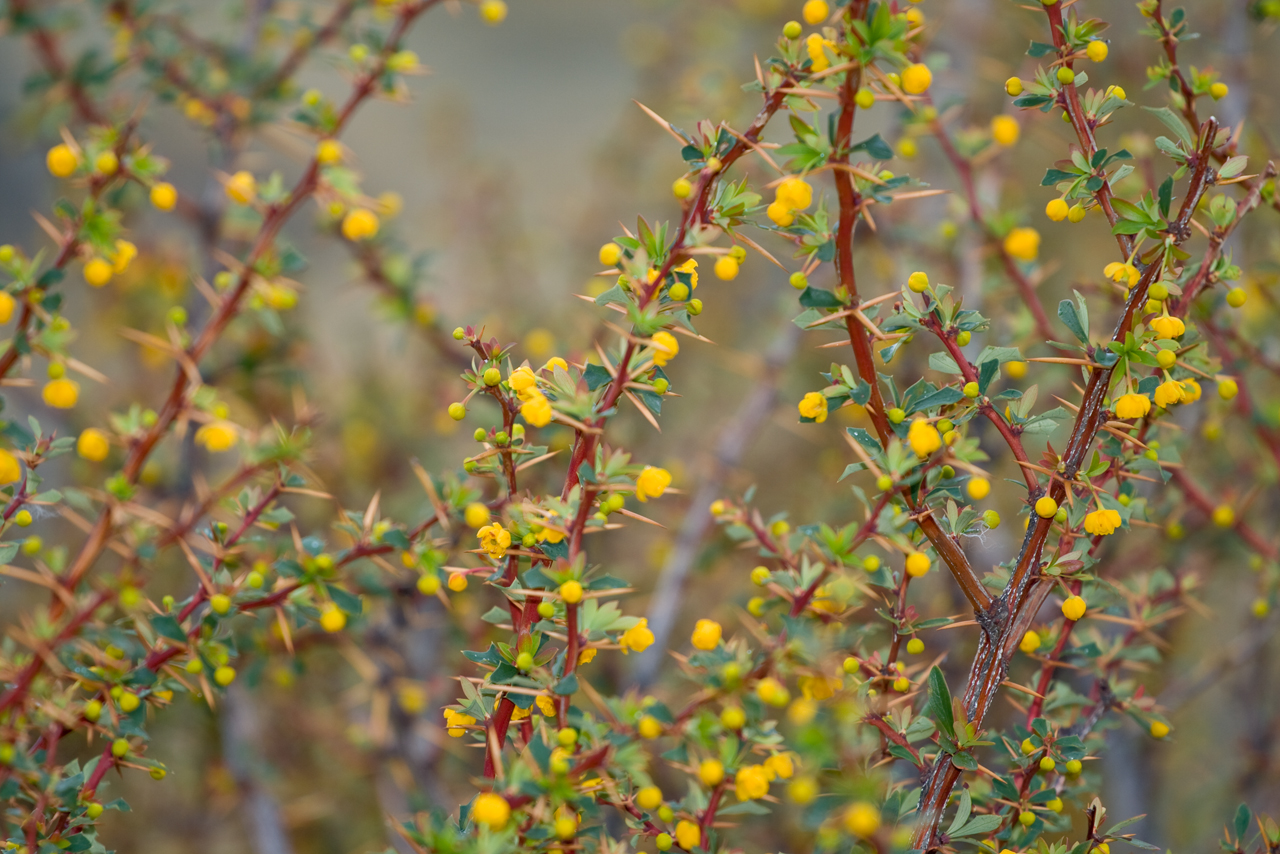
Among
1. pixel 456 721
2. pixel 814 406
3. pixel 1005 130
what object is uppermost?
pixel 1005 130

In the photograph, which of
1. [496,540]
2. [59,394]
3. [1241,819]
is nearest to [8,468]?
[59,394]

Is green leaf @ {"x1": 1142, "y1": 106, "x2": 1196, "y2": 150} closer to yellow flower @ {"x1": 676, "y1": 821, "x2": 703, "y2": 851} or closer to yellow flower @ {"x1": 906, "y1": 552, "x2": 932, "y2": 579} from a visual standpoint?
yellow flower @ {"x1": 906, "y1": 552, "x2": 932, "y2": 579}

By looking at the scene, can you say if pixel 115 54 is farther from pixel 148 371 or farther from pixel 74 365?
pixel 148 371

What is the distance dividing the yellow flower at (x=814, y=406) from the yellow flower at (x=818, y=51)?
0.30 m

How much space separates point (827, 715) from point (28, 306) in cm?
106

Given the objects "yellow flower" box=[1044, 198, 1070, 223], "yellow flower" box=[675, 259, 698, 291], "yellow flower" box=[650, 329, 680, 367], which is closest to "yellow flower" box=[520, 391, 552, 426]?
"yellow flower" box=[650, 329, 680, 367]

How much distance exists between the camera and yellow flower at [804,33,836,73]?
0.78 metres

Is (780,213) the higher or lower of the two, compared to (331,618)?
higher

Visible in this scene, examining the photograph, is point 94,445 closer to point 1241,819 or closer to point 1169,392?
point 1169,392

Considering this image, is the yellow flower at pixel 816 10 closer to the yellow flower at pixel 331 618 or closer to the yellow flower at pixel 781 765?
the yellow flower at pixel 781 765

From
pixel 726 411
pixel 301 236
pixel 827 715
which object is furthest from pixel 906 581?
pixel 301 236

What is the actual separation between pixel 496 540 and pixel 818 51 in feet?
1.81

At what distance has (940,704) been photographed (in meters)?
0.83

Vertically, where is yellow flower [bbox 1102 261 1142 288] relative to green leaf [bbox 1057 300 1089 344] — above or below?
above
